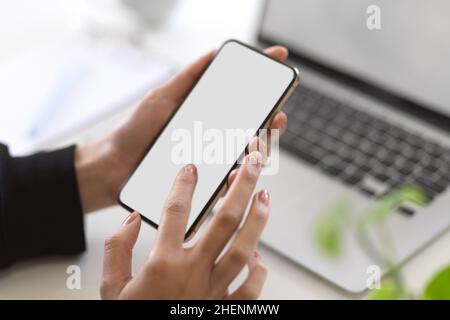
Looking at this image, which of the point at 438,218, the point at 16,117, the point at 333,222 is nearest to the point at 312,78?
the point at 438,218

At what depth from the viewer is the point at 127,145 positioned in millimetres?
697

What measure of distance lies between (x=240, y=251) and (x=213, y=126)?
7.6 inches

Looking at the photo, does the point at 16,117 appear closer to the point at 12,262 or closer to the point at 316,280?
the point at 12,262

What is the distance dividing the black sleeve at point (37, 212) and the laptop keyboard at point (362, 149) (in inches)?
10.2

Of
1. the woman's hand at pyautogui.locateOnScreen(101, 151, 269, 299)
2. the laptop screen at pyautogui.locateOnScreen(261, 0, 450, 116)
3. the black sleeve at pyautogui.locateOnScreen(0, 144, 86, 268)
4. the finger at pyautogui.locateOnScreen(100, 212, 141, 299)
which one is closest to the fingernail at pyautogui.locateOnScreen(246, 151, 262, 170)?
the woman's hand at pyautogui.locateOnScreen(101, 151, 269, 299)

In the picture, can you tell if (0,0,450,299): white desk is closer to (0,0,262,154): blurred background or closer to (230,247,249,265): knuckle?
(0,0,262,154): blurred background

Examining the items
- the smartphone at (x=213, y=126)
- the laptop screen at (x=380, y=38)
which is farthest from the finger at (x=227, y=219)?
the laptop screen at (x=380, y=38)

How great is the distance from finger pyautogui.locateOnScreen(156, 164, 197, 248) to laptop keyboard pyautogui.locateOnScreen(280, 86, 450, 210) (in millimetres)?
285

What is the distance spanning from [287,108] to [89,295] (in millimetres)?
347

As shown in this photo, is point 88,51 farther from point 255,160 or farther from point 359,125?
point 255,160

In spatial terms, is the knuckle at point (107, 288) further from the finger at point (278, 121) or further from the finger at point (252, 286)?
the finger at point (278, 121)

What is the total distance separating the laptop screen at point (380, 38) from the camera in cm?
78

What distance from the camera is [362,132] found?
79cm

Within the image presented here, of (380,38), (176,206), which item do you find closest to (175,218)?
(176,206)
